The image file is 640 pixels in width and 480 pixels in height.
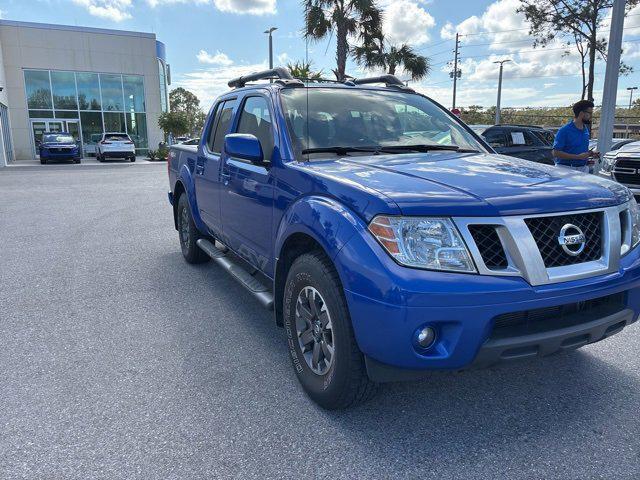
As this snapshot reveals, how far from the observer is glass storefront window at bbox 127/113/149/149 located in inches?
1308

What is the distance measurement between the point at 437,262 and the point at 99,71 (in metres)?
34.4

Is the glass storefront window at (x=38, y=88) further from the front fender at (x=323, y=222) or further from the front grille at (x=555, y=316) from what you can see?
the front grille at (x=555, y=316)

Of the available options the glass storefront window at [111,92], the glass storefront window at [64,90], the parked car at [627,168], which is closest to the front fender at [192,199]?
the parked car at [627,168]

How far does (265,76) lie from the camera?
4.39 metres

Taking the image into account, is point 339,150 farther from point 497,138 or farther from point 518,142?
point 518,142

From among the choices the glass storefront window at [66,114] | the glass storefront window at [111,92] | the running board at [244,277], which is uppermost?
the glass storefront window at [111,92]

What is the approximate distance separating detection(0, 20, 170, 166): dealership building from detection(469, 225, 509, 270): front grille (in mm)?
31490

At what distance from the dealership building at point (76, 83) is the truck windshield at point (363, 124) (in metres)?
29.9

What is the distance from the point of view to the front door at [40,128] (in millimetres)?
30828

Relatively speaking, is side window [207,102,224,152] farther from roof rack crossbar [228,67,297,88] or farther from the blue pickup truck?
the blue pickup truck

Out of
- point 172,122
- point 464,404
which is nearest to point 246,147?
point 464,404

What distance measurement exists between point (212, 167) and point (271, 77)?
948 mm

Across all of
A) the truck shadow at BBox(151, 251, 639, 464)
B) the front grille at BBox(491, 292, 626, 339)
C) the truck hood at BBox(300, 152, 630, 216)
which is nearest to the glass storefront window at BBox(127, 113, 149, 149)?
the truck shadow at BBox(151, 251, 639, 464)

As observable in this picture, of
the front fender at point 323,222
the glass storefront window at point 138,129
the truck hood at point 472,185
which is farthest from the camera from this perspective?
the glass storefront window at point 138,129
